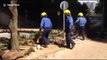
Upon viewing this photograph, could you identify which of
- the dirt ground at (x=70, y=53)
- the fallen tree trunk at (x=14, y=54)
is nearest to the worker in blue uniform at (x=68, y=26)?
the dirt ground at (x=70, y=53)

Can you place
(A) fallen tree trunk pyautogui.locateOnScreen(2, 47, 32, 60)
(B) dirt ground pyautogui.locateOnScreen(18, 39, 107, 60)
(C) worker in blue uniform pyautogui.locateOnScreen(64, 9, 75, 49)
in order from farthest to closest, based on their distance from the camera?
(C) worker in blue uniform pyautogui.locateOnScreen(64, 9, 75, 49), (B) dirt ground pyautogui.locateOnScreen(18, 39, 107, 60), (A) fallen tree trunk pyautogui.locateOnScreen(2, 47, 32, 60)

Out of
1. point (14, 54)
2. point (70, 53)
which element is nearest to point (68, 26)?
point (70, 53)

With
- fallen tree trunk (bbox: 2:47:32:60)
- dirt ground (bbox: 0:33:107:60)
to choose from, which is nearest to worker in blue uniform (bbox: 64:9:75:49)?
dirt ground (bbox: 0:33:107:60)

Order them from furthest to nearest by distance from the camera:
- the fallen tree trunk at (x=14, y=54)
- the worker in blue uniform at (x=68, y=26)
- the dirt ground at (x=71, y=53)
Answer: the worker in blue uniform at (x=68, y=26) → the dirt ground at (x=71, y=53) → the fallen tree trunk at (x=14, y=54)

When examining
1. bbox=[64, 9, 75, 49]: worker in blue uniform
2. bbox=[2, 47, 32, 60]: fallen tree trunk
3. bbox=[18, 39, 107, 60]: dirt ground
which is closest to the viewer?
bbox=[2, 47, 32, 60]: fallen tree trunk

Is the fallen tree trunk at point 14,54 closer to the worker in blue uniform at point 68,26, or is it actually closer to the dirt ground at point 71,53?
the dirt ground at point 71,53

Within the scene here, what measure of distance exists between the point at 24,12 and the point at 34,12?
3.61 ft

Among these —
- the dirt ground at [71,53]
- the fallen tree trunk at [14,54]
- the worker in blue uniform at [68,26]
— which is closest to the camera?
the fallen tree trunk at [14,54]

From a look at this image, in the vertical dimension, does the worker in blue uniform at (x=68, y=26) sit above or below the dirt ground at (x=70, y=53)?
above

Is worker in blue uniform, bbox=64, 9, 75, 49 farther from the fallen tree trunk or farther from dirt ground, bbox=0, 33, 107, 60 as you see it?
the fallen tree trunk

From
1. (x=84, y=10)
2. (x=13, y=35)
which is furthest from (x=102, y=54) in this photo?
(x=84, y=10)

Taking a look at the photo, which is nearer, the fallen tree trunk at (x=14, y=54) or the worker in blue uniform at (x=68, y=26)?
the fallen tree trunk at (x=14, y=54)

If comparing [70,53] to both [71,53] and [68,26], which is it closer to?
[71,53]

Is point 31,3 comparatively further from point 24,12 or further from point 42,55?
point 42,55
